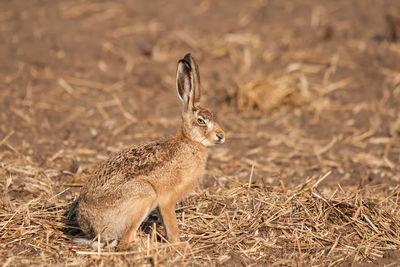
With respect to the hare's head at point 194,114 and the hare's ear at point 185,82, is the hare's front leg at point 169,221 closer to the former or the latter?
the hare's head at point 194,114

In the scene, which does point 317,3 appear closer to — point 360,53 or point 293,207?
point 360,53

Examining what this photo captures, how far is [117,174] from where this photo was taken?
14.8ft

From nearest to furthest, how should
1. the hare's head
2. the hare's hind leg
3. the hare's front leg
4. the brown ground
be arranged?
the hare's hind leg
the hare's front leg
the brown ground
the hare's head

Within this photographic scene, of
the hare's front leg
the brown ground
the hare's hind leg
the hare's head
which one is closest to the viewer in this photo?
the hare's hind leg

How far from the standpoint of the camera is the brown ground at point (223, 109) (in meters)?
4.80

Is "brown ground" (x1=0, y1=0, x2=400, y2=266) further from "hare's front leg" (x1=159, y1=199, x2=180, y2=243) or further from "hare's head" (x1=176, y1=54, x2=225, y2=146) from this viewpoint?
"hare's head" (x1=176, y1=54, x2=225, y2=146)

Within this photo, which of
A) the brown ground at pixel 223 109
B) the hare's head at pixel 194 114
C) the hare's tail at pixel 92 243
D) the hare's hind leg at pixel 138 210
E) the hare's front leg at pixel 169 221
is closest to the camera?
the hare's hind leg at pixel 138 210

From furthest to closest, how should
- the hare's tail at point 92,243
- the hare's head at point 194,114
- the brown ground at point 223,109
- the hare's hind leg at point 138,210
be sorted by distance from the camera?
the hare's head at point 194,114, the brown ground at point 223,109, the hare's tail at point 92,243, the hare's hind leg at point 138,210

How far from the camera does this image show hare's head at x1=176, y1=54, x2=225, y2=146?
16.1 feet

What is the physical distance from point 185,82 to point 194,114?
14.0 inches

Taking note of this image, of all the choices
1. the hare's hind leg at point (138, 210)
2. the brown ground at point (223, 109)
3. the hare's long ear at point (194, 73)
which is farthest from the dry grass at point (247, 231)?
the hare's long ear at point (194, 73)

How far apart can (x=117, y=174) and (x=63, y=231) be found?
945 millimetres

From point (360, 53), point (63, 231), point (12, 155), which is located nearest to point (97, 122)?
point (12, 155)

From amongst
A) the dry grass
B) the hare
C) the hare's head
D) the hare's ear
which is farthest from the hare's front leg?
the hare's ear
